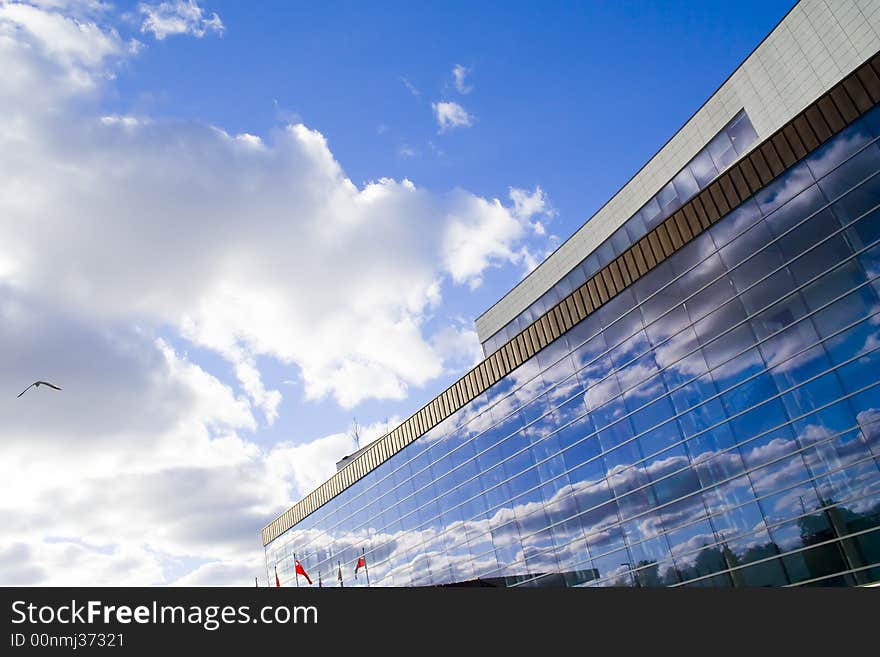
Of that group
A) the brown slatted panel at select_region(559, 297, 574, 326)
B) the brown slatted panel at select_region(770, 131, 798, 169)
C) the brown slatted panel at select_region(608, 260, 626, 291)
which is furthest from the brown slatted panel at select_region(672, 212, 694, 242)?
the brown slatted panel at select_region(559, 297, 574, 326)

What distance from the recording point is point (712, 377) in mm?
25719

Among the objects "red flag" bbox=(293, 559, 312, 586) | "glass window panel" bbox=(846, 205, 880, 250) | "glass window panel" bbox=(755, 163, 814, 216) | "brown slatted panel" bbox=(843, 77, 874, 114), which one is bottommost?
"red flag" bbox=(293, 559, 312, 586)

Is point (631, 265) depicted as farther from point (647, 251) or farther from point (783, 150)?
point (783, 150)

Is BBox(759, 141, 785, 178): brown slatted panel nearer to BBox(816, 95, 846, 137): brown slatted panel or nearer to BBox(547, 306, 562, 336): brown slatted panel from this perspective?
BBox(816, 95, 846, 137): brown slatted panel

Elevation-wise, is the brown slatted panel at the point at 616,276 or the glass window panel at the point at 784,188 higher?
the brown slatted panel at the point at 616,276

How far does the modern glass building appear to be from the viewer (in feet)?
71.1

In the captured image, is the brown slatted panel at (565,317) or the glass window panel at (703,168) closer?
the glass window panel at (703,168)

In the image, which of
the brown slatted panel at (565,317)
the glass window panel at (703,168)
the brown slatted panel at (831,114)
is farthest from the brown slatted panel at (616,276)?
the brown slatted panel at (831,114)

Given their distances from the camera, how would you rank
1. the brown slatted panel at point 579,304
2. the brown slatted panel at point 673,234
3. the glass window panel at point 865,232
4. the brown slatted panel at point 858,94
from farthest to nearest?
the brown slatted panel at point 579,304, the brown slatted panel at point 673,234, the brown slatted panel at point 858,94, the glass window panel at point 865,232

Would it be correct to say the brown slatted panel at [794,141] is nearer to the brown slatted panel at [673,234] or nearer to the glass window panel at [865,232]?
the glass window panel at [865,232]

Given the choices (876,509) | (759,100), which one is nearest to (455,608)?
(876,509)

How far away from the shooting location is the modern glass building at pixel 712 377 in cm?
2166

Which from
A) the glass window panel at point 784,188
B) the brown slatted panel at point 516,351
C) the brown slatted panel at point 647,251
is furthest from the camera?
the brown slatted panel at point 516,351

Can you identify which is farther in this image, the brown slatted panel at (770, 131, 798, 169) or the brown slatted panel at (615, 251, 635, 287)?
the brown slatted panel at (615, 251, 635, 287)
